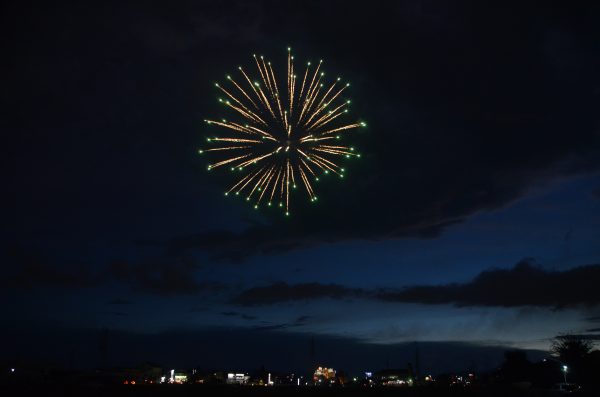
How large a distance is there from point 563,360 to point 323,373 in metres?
56.0

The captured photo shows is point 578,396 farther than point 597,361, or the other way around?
point 597,361

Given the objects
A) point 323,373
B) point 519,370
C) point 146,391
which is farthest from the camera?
point 323,373

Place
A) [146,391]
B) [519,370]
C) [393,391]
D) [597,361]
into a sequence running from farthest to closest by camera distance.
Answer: [519,370] → [597,361] → [393,391] → [146,391]

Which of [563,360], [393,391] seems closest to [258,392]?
[393,391]

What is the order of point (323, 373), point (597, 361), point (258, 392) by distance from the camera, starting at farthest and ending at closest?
point (323, 373), point (597, 361), point (258, 392)

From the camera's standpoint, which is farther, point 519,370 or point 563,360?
point 519,370

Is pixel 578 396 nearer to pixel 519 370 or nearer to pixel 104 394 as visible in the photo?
pixel 104 394

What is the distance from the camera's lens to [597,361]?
83.3 meters

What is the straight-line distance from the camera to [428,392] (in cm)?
4219

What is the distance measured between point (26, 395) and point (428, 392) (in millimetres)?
29716

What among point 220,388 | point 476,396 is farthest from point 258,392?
point 476,396

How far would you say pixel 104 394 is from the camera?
33625mm

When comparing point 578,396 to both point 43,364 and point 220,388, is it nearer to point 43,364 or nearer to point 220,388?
point 220,388

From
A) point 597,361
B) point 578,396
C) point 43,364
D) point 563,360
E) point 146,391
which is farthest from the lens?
point 43,364
